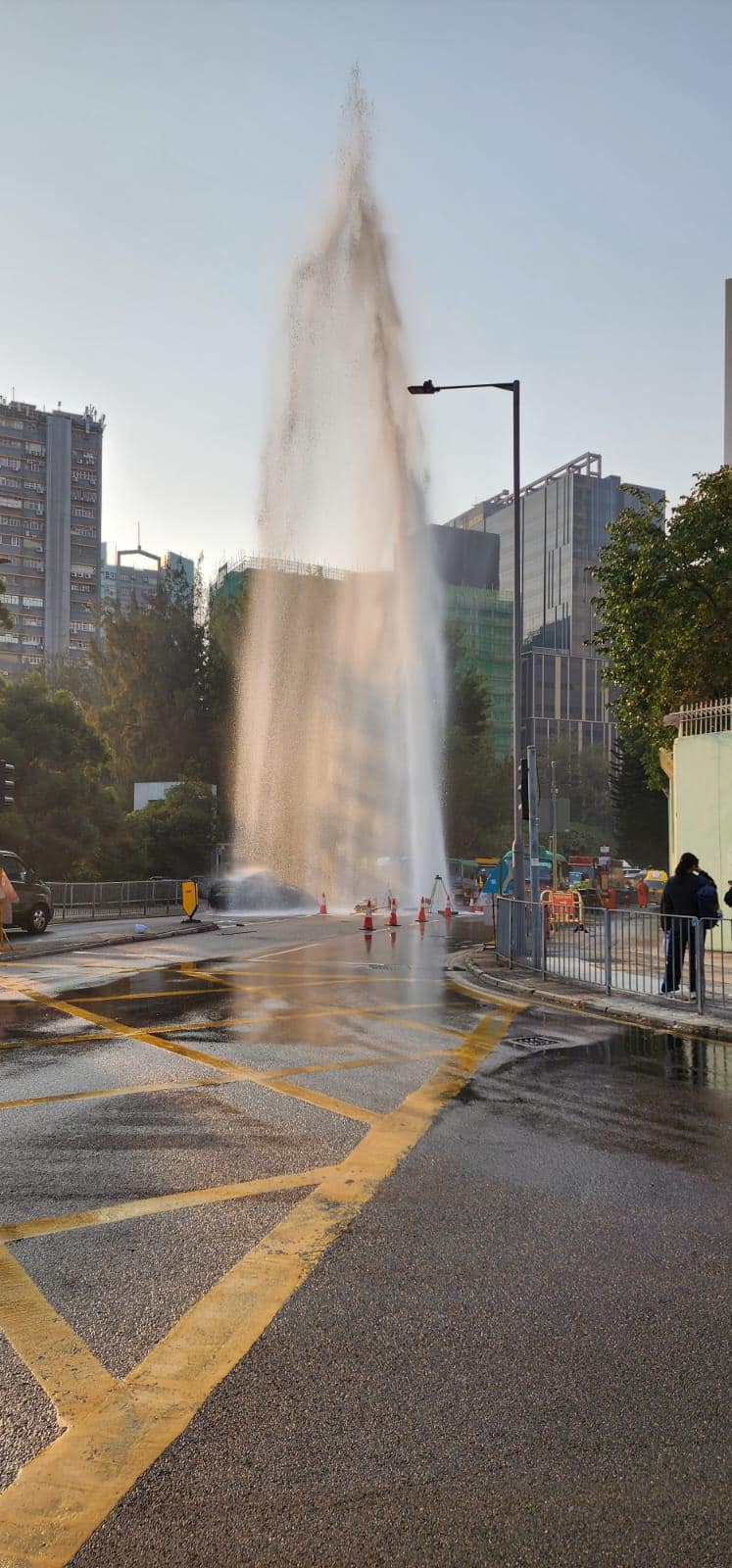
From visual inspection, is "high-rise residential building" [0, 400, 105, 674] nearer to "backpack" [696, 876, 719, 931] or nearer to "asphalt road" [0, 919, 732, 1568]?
"backpack" [696, 876, 719, 931]

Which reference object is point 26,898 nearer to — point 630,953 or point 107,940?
point 107,940

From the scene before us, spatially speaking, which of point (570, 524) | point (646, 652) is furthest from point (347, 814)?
→ point (570, 524)

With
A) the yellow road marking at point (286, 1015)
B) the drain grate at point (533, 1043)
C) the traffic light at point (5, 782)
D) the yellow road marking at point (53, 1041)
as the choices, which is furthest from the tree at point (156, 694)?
the drain grate at point (533, 1043)

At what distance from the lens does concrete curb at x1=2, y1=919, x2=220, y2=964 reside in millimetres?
19483

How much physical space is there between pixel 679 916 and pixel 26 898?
16.7 meters

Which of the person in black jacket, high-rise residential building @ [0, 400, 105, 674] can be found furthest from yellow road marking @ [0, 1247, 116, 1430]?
high-rise residential building @ [0, 400, 105, 674]

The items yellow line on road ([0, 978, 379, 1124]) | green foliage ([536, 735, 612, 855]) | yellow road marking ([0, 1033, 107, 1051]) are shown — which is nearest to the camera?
yellow line on road ([0, 978, 379, 1124])

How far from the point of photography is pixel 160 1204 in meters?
5.18

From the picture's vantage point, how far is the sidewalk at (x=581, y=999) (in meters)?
10.9

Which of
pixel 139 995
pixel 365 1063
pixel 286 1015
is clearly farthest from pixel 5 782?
pixel 365 1063

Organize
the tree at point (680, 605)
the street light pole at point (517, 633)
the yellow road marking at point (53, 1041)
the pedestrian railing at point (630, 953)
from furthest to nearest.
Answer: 1. the tree at point (680, 605)
2. the street light pole at point (517, 633)
3. the pedestrian railing at point (630, 953)
4. the yellow road marking at point (53, 1041)

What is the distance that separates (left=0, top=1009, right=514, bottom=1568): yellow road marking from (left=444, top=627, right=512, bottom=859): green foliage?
62303 mm

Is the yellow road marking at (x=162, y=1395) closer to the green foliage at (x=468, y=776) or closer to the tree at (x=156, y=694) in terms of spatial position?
the tree at (x=156, y=694)

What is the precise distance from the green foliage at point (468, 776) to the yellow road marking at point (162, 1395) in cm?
6230
